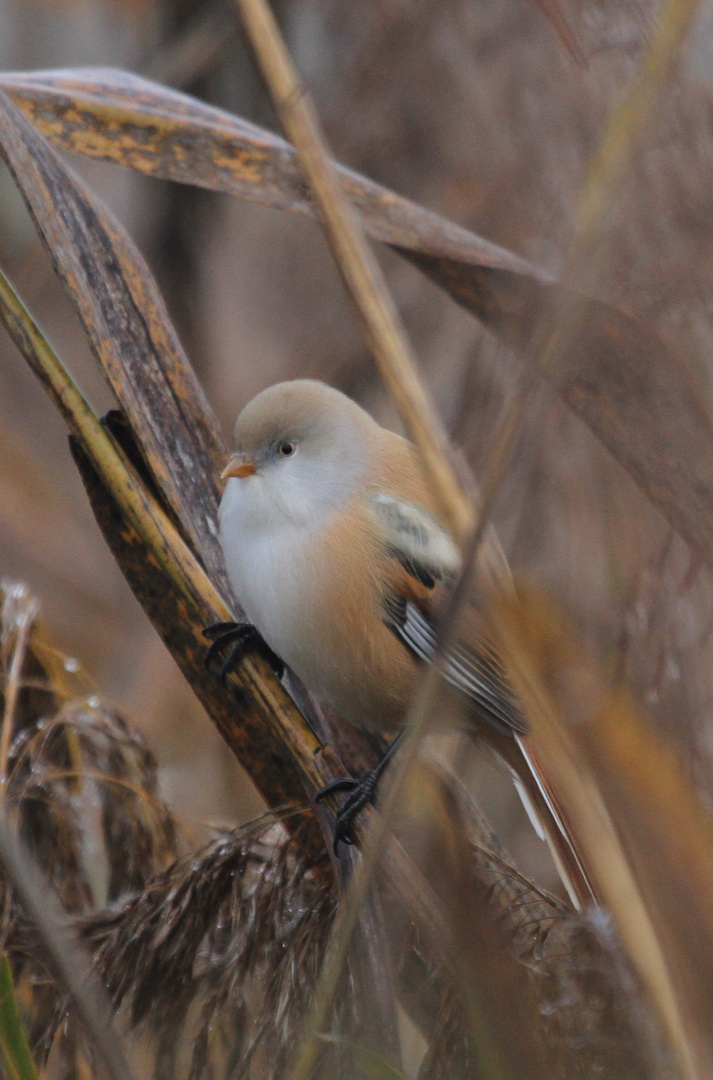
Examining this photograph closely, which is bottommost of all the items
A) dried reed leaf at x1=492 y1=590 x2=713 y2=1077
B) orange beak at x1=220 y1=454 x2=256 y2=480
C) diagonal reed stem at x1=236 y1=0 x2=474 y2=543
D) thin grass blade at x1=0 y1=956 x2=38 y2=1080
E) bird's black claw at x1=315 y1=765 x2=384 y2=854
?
dried reed leaf at x1=492 y1=590 x2=713 y2=1077

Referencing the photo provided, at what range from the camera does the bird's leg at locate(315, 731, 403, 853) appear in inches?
56.6

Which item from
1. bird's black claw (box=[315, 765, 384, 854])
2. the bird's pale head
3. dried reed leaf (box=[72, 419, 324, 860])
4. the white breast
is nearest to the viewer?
bird's black claw (box=[315, 765, 384, 854])

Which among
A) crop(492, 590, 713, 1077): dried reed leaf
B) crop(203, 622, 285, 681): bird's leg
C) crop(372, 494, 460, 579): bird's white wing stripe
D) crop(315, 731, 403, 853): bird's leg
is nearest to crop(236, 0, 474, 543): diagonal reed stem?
crop(492, 590, 713, 1077): dried reed leaf

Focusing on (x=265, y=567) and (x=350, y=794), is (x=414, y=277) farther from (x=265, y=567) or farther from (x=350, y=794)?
(x=350, y=794)

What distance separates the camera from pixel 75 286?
1610 millimetres

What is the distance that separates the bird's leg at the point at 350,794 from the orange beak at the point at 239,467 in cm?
62

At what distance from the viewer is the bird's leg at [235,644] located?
1.69 meters

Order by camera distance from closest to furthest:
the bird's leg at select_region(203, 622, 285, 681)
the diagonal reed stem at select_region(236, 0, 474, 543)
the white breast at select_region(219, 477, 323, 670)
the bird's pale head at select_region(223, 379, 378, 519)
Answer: the diagonal reed stem at select_region(236, 0, 474, 543) → the bird's leg at select_region(203, 622, 285, 681) → the white breast at select_region(219, 477, 323, 670) → the bird's pale head at select_region(223, 379, 378, 519)

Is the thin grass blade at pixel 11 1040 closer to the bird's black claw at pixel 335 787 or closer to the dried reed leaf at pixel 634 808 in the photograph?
the bird's black claw at pixel 335 787

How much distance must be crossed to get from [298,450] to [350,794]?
78 centimetres

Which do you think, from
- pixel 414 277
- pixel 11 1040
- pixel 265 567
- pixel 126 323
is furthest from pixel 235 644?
pixel 414 277

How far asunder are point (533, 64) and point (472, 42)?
1.56 ft

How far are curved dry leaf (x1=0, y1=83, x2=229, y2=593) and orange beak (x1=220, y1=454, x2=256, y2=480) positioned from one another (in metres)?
0.05

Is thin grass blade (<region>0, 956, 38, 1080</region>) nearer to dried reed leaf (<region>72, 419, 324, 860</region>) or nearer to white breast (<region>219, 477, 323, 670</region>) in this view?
dried reed leaf (<region>72, 419, 324, 860</region>)
